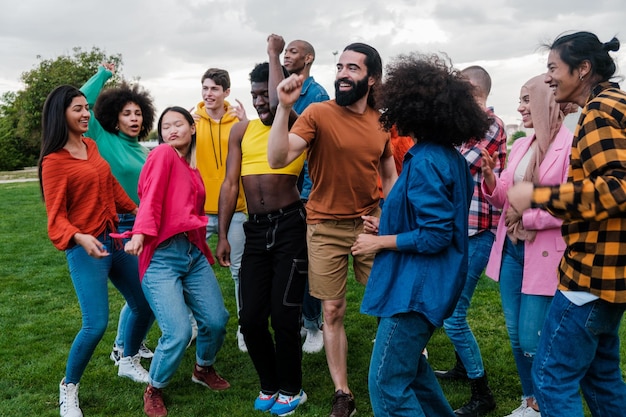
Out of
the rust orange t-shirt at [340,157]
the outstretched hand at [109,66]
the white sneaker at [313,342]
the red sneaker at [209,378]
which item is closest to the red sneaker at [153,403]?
the red sneaker at [209,378]

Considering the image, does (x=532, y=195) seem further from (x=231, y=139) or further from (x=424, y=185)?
(x=231, y=139)

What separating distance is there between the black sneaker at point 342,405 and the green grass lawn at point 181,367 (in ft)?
0.41

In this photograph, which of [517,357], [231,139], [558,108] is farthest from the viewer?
[231,139]

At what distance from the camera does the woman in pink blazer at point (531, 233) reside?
11.6ft

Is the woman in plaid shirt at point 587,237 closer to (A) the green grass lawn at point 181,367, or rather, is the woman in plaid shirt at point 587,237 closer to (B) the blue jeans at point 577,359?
(B) the blue jeans at point 577,359

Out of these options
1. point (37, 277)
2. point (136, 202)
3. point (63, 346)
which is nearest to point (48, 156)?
point (136, 202)

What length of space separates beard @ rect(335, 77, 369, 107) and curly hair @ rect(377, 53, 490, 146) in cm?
92

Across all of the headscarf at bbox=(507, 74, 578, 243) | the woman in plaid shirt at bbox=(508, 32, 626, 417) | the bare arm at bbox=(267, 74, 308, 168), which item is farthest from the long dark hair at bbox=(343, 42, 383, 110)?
the woman in plaid shirt at bbox=(508, 32, 626, 417)

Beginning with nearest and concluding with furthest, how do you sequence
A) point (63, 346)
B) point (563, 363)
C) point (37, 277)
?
point (563, 363) < point (63, 346) < point (37, 277)

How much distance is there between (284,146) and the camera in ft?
11.9

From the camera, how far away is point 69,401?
4.31 m

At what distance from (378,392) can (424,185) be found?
1077 millimetres

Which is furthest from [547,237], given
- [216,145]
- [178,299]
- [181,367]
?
[216,145]

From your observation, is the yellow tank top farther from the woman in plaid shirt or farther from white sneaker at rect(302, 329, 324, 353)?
the woman in plaid shirt
